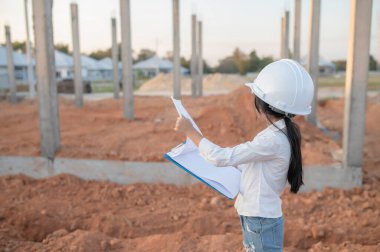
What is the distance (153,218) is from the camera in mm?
3961

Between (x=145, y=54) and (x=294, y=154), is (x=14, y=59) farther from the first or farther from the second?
(x=145, y=54)

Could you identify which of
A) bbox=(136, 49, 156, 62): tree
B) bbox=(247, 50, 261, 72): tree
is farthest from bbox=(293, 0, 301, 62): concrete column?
bbox=(136, 49, 156, 62): tree

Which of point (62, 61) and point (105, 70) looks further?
point (105, 70)

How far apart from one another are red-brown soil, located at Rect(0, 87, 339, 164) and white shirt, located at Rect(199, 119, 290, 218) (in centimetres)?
329

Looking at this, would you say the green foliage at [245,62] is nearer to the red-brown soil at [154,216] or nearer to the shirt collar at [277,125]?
the red-brown soil at [154,216]

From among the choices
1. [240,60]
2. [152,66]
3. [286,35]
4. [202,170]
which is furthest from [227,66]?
[202,170]

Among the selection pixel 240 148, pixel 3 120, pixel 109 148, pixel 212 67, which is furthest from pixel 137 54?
pixel 240 148

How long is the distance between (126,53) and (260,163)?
7.58 m

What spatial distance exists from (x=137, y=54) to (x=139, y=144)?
67.9m

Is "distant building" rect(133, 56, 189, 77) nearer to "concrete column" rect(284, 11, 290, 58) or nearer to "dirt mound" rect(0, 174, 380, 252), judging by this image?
"concrete column" rect(284, 11, 290, 58)

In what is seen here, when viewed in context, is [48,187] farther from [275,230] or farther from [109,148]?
[275,230]

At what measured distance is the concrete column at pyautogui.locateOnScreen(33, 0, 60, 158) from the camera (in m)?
5.11

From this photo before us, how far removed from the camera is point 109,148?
6090 mm

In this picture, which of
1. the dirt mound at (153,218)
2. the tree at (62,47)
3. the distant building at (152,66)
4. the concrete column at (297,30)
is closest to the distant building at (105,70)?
the distant building at (152,66)
